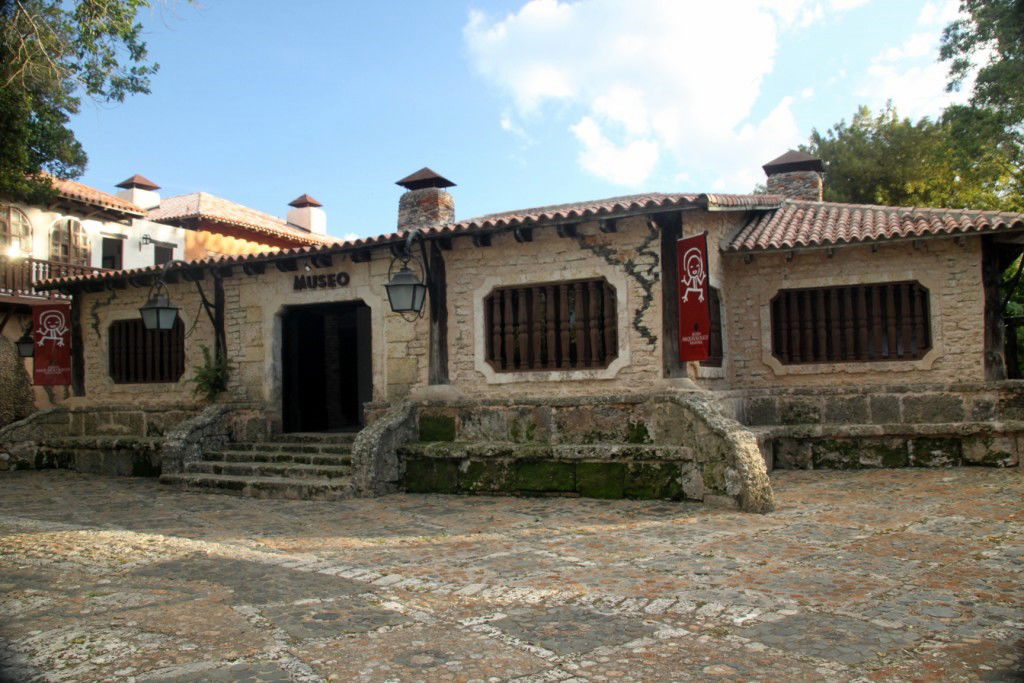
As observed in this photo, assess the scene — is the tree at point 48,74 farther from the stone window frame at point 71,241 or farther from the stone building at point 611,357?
the stone window frame at point 71,241

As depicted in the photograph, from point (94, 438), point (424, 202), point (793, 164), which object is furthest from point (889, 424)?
point (94, 438)

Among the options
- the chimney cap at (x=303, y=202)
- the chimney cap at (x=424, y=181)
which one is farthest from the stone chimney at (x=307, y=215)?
the chimney cap at (x=424, y=181)

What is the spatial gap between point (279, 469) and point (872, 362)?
852 cm

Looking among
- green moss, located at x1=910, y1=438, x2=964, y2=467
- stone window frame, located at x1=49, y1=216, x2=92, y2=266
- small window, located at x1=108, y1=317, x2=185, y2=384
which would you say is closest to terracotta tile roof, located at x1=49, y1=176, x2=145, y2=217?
stone window frame, located at x1=49, y1=216, x2=92, y2=266

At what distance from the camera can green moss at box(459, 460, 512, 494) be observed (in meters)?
9.78

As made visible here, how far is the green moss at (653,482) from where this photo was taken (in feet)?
29.4

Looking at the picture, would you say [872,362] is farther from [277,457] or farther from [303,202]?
[303,202]

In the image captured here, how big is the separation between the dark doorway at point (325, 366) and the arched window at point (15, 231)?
1126 centimetres

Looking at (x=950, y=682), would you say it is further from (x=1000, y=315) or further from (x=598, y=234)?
(x=1000, y=315)

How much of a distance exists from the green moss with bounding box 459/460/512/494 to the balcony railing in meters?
15.5

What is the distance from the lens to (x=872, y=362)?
11.2 m

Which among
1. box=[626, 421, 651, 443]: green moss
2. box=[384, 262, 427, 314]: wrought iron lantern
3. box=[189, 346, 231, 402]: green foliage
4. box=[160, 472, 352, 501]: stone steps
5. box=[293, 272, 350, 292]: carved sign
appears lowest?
box=[160, 472, 352, 501]: stone steps

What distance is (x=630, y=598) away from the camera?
505 cm

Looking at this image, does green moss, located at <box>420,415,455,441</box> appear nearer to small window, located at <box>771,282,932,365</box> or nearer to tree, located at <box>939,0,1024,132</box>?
small window, located at <box>771,282,932,365</box>
